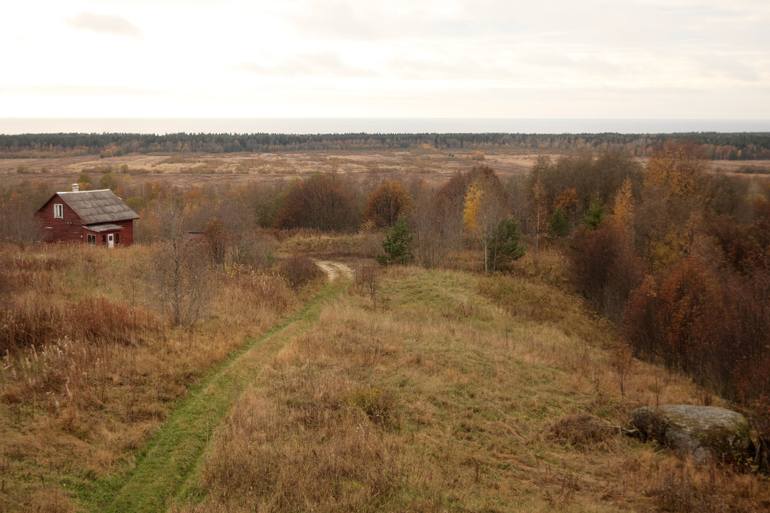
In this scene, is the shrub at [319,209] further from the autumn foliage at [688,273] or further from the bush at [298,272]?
the bush at [298,272]

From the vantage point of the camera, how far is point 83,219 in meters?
37.4

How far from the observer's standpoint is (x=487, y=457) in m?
12.3

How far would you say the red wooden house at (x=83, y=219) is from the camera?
123 feet

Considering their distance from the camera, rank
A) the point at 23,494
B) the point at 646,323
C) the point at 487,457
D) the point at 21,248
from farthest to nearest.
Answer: the point at 21,248, the point at 646,323, the point at 487,457, the point at 23,494

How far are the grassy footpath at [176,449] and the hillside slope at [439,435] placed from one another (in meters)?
0.47

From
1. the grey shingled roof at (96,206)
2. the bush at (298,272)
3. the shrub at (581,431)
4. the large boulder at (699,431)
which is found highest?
the grey shingled roof at (96,206)

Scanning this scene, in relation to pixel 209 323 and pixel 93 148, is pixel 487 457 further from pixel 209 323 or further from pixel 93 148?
pixel 93 148

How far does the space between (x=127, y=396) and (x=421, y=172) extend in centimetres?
10452

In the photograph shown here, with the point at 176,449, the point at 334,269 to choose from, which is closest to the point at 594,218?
the point at 334,269

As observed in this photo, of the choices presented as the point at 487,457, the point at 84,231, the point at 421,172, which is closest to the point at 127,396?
the point at 487,457

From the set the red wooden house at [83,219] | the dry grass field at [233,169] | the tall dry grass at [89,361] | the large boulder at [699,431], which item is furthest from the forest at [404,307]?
the dry grass field at [233,169]

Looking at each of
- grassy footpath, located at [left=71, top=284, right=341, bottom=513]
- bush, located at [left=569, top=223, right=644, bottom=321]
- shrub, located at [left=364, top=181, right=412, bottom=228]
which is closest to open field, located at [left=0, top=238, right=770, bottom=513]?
grassy footpath, located at [left=71, top=284, right=341, bottom=513]

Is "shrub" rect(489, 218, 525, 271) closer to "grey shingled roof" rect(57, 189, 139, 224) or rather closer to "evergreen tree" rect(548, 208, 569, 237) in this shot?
"evergreen tree" rect(548, 208, 569, 237)

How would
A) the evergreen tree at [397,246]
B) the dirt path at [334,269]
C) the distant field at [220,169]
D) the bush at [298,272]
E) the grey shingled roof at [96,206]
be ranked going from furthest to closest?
the distant field at [220,169] < the grey shingled roof at [96,206] < the evergreen tree at [397,246] < the dirt path at [334,269] < the bush at [298,272]
